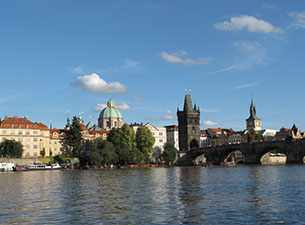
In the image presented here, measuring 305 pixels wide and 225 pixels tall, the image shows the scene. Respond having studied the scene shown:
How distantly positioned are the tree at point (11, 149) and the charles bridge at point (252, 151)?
61.0 metres

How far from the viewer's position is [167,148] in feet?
504

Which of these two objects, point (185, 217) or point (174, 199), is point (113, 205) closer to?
point (174, 199)

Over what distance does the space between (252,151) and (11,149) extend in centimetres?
7366

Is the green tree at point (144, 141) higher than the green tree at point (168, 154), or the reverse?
the green tree at point (144, 141)

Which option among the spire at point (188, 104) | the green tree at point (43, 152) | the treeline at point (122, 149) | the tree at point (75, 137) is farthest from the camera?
the spire at point (188, 104)

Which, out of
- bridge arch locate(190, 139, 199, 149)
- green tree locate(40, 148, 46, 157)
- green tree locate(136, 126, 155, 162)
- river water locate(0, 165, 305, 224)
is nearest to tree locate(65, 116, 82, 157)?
green tree locate(40, 148, 46, 157)

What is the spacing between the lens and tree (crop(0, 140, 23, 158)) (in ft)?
408

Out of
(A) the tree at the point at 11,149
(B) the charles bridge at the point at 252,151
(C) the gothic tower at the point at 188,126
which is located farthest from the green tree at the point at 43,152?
(C) the gothic tower at the point at 188,126

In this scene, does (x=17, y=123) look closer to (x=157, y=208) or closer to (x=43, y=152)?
(x=43, y=152)

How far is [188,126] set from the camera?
185 meters

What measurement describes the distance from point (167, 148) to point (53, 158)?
139 ft

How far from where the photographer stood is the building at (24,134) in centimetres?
13400

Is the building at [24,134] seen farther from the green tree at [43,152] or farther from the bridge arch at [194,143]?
the bridge arch at [194,143]

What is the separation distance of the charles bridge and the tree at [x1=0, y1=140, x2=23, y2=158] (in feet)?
200
